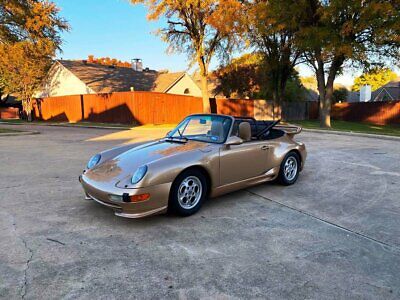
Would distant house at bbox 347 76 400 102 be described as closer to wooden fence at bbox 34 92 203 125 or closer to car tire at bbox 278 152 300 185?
wooden fence at bbox 34 92 203 125

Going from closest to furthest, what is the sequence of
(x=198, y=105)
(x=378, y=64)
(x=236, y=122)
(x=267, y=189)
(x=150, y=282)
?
(x=150, y=282) → (x=236, y=122) → (x=267, y=189) → (x=378, y=64) → (x=198, y=105)

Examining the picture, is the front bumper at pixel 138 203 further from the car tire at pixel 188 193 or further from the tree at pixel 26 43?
the tree at pixel 26 43

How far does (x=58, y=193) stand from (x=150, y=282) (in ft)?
10.8

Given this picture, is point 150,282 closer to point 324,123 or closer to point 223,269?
point 223,269

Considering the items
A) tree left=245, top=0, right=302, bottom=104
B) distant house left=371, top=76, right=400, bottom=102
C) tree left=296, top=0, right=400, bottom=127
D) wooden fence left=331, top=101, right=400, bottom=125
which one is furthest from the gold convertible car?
distant house left=371, top=76, right=400, bottom=102

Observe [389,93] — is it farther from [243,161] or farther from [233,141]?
[233,141]

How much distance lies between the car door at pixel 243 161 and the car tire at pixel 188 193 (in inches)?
15.4

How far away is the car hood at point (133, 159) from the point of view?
4.22 meters

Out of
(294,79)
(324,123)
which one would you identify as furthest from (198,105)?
(294,79)

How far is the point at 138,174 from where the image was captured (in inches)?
157

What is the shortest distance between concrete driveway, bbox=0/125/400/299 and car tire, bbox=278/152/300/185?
209mm

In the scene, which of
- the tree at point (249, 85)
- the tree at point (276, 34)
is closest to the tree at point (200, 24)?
the tree at point (276, 34)

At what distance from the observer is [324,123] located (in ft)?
75.5

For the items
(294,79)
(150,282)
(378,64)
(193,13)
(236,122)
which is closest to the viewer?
(150,282)
